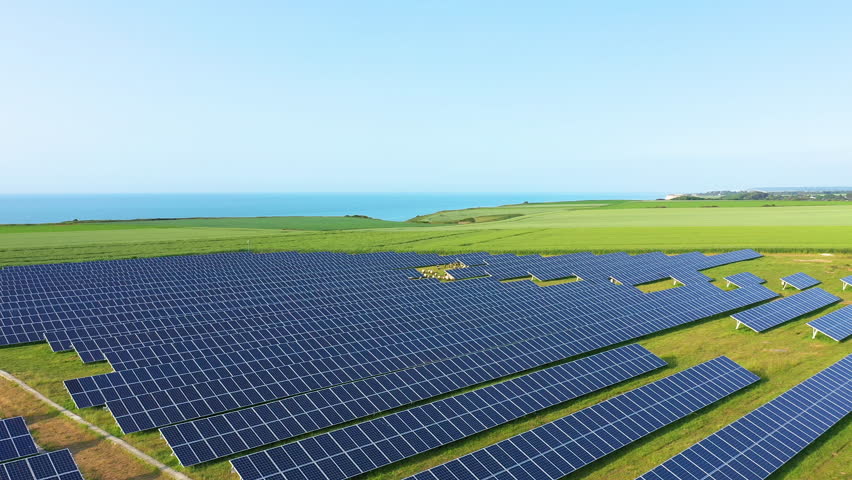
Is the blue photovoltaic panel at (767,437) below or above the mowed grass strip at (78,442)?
below

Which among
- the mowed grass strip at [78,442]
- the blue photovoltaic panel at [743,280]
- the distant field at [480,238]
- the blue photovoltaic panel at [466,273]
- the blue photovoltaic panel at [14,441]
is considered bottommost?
the mowed grass strip at [78,442]

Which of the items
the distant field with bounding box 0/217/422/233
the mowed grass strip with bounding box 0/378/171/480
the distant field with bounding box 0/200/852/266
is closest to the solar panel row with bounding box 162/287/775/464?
the mowed grass strip with bounding box 0/378/171/480

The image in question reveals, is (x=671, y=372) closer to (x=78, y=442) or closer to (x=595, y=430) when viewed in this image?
(x=595, y=430)

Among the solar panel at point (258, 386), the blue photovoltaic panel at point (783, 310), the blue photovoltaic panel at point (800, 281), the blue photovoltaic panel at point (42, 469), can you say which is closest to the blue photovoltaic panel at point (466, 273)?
the solar panel at point (258, 386)

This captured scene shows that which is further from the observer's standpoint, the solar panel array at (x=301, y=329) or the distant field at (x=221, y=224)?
the distant field at (x=221, y=224)

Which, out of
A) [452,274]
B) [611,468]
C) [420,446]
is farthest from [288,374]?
[452,274]

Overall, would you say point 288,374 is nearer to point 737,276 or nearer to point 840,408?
point 840,408

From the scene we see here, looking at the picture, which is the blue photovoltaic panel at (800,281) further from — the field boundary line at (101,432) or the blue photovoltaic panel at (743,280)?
the field boundary line at (101,432)
